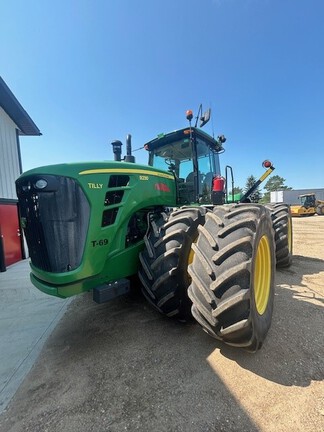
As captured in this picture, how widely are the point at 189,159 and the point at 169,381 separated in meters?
3.00

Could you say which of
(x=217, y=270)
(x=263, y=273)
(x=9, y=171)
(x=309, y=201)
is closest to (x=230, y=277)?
(x=217, y=270)

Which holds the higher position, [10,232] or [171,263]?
[171,263]

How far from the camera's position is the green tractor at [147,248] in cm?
180

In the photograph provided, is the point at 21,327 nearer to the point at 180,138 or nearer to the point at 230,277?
the point at 230,277

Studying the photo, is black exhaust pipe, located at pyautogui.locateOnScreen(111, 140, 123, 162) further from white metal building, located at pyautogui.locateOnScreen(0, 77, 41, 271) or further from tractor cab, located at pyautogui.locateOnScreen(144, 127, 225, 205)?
white metal building, located at pyautogui.locateOnScreen(0, 77, 41, 271)

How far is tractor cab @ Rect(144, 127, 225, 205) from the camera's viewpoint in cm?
358

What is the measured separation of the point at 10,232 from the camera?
7207 mm

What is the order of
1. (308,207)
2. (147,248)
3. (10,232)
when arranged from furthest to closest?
(308,207) < (10,232) < (147,248)

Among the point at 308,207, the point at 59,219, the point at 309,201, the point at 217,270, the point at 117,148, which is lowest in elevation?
the point at 308,207

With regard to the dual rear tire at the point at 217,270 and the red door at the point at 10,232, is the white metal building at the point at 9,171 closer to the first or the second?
the red door at the point at 10,232

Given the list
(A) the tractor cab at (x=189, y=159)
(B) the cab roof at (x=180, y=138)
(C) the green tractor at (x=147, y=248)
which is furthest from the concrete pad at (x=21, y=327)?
(B) the cab roof at (x=180, y=138)

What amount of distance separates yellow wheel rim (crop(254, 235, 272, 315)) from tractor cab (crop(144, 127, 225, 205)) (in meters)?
1.37

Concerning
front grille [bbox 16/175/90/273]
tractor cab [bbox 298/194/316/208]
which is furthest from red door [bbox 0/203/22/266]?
tractor cab [bbox 298/194/316/208]

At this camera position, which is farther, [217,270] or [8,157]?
[8,157]
